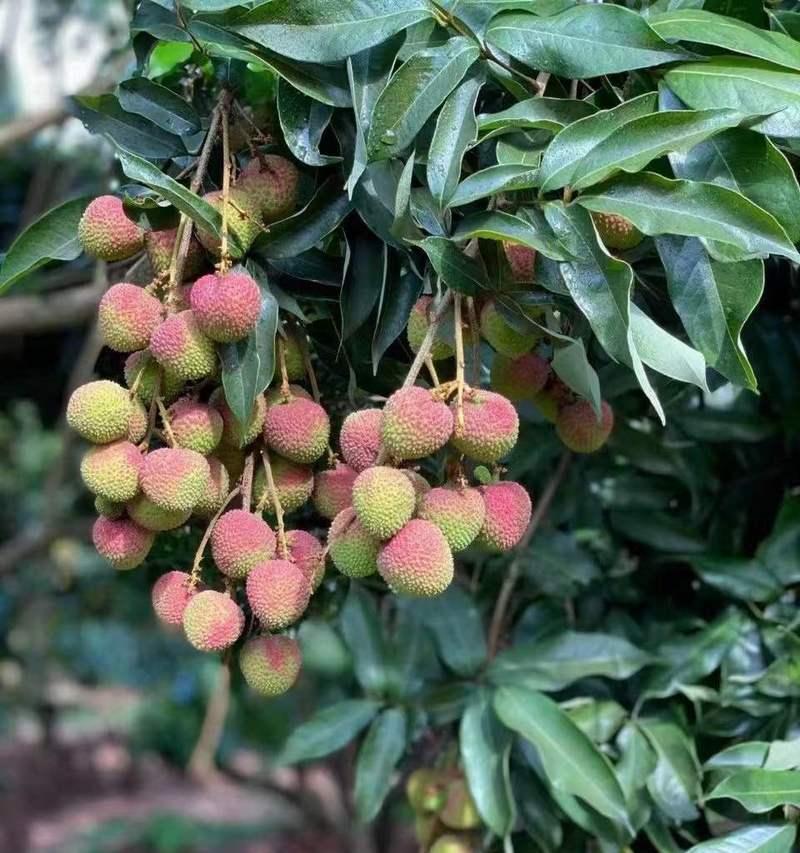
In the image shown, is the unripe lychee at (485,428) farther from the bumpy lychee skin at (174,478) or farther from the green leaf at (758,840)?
the green leaf at (758,840)

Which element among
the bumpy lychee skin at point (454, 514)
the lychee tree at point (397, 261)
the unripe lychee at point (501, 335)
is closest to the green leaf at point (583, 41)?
the lychee tree at point (397, 261)

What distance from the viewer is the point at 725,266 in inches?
22.3

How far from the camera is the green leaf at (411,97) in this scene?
55 centimetres

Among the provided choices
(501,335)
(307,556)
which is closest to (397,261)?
(501,335)

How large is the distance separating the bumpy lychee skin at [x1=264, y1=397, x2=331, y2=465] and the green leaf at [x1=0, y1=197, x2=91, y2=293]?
0.16 meters

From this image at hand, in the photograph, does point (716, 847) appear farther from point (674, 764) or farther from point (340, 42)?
point (340, 42)

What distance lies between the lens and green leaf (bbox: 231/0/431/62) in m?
0.56

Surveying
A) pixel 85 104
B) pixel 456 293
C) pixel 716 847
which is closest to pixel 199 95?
pixel 85 104

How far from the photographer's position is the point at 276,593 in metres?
0.60

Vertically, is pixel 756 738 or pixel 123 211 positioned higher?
pixel 123 211

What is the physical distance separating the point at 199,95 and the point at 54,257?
0.21 meters

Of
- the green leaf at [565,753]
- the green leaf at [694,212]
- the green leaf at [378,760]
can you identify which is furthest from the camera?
the green leaf at [378,760]

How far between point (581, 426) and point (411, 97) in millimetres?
235

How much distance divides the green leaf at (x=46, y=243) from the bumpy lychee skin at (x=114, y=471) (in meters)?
0.12
